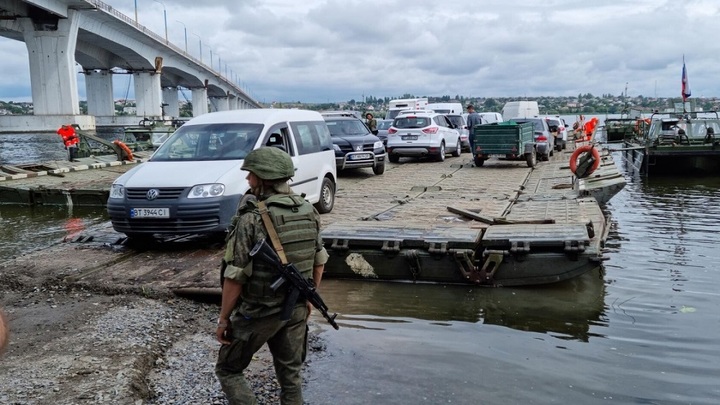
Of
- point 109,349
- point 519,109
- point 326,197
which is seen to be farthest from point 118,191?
point 519,109

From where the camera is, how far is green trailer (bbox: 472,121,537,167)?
758 inches

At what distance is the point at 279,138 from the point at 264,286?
→ 6.75 metres

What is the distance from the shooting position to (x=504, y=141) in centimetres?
1933

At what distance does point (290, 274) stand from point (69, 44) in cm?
4850

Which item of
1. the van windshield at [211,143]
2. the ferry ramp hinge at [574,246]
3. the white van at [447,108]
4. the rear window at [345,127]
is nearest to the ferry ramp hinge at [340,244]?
the van windshield at [211,143]

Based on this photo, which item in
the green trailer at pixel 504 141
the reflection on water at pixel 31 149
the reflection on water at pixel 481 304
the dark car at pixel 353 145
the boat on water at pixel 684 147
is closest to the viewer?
the reflection on water at pixel 481 304

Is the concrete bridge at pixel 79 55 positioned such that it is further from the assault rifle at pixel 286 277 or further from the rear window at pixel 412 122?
the assault rifle at pixel 286 277

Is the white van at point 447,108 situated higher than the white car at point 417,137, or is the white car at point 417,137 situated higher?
the white van at point 447,108

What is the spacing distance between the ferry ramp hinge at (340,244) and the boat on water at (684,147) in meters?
17.0

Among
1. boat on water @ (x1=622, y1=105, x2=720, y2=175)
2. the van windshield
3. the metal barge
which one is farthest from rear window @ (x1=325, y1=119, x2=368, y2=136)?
boat on water @ (x1=622, y1=105, x2=720, y2=175)

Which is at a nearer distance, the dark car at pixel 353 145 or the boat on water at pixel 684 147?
the dark car at pixel 353 145

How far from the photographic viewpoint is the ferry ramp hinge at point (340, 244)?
312 inches

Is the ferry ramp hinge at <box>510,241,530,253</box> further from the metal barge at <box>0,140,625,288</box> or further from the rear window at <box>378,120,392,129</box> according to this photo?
the rear window at <box>378,120,392,129</box>

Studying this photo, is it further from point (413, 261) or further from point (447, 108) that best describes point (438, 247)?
point (447, 108)
